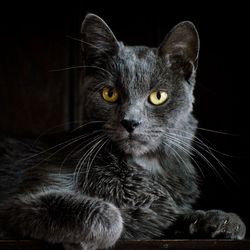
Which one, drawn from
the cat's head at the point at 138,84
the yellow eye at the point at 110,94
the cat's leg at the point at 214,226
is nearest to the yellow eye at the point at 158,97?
the cat's head at the point at 138,84

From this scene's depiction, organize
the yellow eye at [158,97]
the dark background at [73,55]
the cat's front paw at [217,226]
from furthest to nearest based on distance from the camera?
the dark background at [73,55], the yellow eye at [158,97], the cat's front paw at [217,226]

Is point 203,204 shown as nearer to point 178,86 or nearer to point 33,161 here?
point 178,86

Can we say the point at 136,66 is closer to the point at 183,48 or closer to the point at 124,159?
the point at 183,48

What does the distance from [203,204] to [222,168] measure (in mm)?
166

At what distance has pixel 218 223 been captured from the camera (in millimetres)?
1401

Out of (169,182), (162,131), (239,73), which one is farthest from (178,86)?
(239,73)

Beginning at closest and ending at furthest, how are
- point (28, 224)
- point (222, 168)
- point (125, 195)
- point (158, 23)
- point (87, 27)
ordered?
1. point (28, 224)
2. point (125, 195)
3. point (87, 27)
4. point (222, 168)
5. point (158, 23)

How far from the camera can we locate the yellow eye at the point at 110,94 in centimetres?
155

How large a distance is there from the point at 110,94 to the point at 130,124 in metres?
0.17

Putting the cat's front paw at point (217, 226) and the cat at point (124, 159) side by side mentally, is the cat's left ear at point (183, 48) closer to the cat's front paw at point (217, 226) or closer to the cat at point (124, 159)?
the cat at point (124, 159)

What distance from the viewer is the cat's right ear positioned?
159 cm

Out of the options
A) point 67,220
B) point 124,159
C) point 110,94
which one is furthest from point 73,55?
point 67,220

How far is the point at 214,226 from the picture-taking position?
1.39m

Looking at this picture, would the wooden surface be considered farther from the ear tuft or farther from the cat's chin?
the ear tuft
